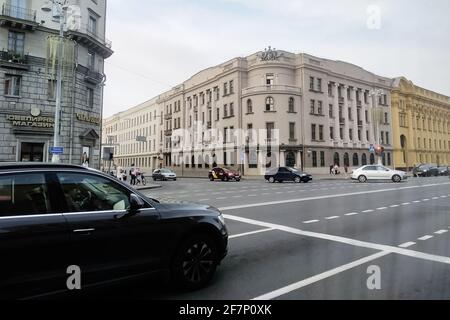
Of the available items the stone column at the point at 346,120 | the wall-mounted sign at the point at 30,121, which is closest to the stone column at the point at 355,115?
the stone column at the point at 346,120

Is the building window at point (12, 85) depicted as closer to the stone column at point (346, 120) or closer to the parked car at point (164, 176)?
the parked car at point (164, 176)

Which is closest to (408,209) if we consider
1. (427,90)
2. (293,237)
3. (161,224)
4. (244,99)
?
(293,237)

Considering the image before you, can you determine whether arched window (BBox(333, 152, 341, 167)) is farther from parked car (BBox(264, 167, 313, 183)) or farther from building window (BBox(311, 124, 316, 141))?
parked car (BBox(264, 167, 313, 183))

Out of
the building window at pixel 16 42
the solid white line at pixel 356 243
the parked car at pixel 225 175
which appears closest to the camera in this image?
the solid white line at pixel 356 243

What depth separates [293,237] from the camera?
24.5 feet

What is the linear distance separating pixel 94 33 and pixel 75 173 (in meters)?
31.6

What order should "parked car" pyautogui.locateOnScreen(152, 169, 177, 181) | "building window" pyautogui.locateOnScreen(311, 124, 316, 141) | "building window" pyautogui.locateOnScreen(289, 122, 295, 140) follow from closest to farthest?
"parked car" pyautogui.locateOnScreen(152, 169, 177, 181)
"building window" pyautogui.locateOnScreen(289, 122, 295, 140)
"building window" pyautogui.locateOnScreen(311, 124, 316, 141)

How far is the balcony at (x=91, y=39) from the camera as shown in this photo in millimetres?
29153

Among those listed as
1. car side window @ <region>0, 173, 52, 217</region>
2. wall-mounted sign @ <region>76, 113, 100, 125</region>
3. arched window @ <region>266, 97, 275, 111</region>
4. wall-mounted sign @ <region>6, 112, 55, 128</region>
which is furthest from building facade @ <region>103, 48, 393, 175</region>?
car side window @ <region>0, 173, 52, 217</region>

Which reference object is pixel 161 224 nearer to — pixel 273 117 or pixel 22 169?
pixel 22 169

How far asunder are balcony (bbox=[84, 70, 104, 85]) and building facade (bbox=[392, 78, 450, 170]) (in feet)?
165

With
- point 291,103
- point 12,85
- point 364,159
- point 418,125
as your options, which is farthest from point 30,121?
point 418,125

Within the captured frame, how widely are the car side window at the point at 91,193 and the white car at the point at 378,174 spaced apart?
30069mm

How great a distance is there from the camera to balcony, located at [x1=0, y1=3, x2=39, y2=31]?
26141 mm
